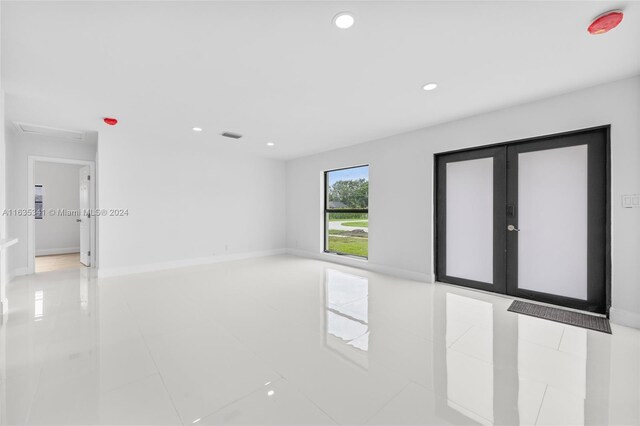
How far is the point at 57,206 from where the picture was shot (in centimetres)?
703

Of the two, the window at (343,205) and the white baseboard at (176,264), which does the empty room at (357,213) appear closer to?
the white baseboard at (176,264)

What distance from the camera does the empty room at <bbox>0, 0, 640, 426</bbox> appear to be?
5.59ft

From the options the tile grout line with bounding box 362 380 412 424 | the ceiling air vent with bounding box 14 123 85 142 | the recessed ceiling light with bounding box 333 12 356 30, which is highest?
the ceiling air vent with bounding box 14 123 85 142

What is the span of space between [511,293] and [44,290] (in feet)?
21.3

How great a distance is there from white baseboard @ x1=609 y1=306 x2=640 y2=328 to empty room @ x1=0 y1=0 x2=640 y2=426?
0.5 inches

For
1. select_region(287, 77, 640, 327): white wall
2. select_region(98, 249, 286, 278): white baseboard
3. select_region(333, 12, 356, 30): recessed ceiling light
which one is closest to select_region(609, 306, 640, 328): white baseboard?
select_region(287, 77, 640, 327): white wall

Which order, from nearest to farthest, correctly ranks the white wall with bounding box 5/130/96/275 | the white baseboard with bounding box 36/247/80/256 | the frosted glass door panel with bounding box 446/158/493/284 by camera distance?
1. the frosted glass door panel with bounding box 446/158/493/284
2. the white wall with bounding box 5/130/96/275
3. the white baseboard with bounding box 36/247/80/256

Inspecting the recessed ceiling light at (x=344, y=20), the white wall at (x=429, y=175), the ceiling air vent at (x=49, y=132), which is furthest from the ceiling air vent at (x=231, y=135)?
the recessed ceiling light at (x=344, y=20)

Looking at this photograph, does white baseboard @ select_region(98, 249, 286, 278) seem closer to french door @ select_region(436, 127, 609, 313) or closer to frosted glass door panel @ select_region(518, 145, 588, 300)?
french door @ select_region(436, 127, 609, 313)

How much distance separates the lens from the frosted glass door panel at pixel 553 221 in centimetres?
301

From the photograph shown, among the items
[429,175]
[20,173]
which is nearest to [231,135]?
[429,175]

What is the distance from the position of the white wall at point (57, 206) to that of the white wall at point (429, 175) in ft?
19.6

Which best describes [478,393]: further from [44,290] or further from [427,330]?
[44,290]

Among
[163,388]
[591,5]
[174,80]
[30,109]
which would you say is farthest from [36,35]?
[591,5]
